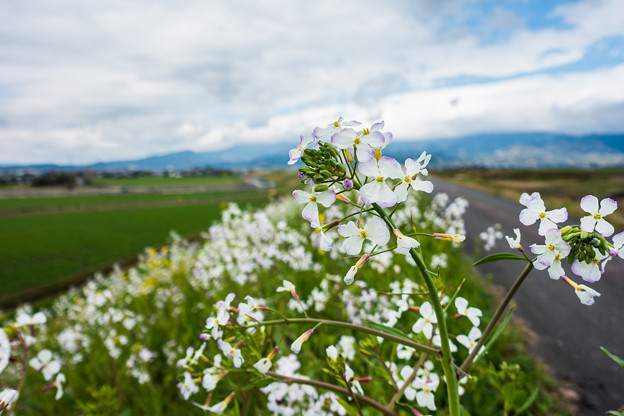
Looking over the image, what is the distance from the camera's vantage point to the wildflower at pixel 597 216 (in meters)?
1.04

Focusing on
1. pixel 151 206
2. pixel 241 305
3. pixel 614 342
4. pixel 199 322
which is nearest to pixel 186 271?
pixel 199 322

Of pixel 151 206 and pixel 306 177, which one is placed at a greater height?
pixel 306 177

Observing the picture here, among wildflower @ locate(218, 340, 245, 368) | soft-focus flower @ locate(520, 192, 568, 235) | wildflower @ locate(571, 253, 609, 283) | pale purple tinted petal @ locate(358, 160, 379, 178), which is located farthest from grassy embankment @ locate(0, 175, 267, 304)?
wildflower @ locate(571, 253, 609, 283)

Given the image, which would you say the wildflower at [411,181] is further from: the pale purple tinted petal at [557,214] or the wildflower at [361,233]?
the pale purple tinted petal at [557,214]

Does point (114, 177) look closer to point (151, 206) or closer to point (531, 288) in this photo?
point (151, 206)

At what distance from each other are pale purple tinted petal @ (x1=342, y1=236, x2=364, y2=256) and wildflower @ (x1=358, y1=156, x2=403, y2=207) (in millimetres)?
172

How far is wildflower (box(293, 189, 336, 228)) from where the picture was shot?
1.07 m

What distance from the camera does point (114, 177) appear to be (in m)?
132

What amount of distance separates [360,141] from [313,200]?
0.25 m

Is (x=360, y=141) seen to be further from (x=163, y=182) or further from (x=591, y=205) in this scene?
(x=163, y=182)

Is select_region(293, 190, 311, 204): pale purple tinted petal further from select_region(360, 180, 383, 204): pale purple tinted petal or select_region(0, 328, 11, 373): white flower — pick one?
select_region(0, 328, 11, 373): white flower

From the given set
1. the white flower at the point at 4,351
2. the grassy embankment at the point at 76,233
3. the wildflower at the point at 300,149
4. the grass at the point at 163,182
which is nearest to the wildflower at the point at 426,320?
the wildflower at the point at 300,149

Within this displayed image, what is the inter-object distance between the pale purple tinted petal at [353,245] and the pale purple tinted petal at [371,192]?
0.17 metres

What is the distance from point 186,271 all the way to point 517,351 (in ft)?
23.6
